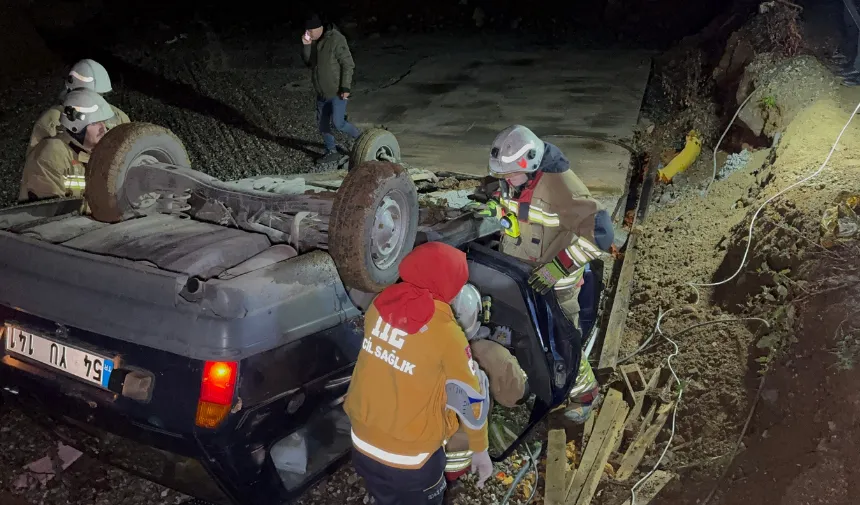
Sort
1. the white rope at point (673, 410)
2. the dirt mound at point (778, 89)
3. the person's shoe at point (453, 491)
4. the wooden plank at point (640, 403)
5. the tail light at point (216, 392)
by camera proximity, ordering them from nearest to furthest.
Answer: the tail light at point (216, 392) → the person's shoe at point (453, 491) → the white rope at point (673, 410) → the wooden plank at point (640, 403) → the dirt mound at point (778, 89)

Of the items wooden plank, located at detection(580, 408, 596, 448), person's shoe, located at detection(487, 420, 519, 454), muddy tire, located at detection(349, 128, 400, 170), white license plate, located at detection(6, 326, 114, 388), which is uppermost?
muddy tire, located at detection(349, 128, 400, 170)

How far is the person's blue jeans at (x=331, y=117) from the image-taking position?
812cm

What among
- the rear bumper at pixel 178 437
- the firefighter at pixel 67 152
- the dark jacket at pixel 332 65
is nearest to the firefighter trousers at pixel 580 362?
the rear bumper at pixel 178 437

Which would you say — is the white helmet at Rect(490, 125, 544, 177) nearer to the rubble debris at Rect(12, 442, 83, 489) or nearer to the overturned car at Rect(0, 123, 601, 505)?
the overturned car at Rect(0, 123, 601, 505)

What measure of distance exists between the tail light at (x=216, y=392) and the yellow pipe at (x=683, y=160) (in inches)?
258

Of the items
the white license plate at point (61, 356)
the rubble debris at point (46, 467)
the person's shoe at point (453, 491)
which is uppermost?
the white license plate at point (61, 356)

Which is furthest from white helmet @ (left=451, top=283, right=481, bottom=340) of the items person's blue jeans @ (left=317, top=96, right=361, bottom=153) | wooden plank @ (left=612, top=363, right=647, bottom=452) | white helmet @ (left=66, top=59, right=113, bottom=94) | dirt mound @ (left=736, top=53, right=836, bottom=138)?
dirt mound @ (left=736, top=53, right=836, bottom=138)

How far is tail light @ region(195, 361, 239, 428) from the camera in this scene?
95.1 inches

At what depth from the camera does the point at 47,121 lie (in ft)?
16.2

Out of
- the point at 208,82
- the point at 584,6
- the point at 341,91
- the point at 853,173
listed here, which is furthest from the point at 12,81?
the point at 584,6

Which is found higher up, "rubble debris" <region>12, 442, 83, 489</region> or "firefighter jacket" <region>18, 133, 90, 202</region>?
"firefighter jacket" <region>18, 133, 90, 202</region>

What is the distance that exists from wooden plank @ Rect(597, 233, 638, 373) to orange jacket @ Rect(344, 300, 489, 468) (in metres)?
2.17

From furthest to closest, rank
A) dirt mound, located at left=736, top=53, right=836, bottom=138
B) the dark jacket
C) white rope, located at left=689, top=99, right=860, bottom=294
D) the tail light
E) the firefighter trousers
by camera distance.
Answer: the dark jacket
dirt mound, located at left=736, top=53, right=836, bottom=138
white rope, located at left=689, top=99, right=860, bottom=294
the firefighter trousers
the tail light

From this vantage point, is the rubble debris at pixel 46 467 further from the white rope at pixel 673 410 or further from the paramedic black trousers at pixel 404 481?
the white rope at pixel 673 410
